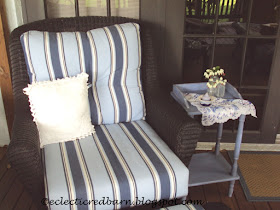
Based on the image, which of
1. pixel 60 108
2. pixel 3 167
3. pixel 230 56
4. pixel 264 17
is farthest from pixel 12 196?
pixel 264 17

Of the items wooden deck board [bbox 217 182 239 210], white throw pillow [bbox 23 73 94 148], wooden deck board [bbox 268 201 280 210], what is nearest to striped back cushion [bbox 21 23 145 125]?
Answer: white throw pillow [bbox 23 73 94 148]

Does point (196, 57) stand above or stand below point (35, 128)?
above

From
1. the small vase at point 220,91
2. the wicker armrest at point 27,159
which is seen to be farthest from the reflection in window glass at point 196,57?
the wicker armrest at point 27,159

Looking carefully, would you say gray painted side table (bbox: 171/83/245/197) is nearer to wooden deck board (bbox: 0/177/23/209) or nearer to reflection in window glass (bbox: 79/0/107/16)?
reflection in window glass (bbox: 79/0/107/16)

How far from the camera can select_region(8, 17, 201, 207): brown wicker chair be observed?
1325 millimetres

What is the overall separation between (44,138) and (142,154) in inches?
19.7

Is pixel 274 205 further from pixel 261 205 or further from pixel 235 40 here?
pixel 235 40

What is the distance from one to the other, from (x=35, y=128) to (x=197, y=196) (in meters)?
1.03

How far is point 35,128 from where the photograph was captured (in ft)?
5.05

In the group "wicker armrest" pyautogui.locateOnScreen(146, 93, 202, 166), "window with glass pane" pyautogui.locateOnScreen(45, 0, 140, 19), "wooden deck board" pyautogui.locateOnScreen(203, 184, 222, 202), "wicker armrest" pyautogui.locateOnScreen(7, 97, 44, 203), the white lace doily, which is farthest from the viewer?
"window with glass pane" pyautogui.locateOnScreen(45, 0, 140, 19)

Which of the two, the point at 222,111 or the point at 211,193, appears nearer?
the point at 222,111

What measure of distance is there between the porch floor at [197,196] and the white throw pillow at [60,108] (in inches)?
18.6

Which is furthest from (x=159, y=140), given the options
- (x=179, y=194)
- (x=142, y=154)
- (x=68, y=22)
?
(x=68, y=22)

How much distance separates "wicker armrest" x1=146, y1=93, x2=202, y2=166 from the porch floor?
45 centimetres
